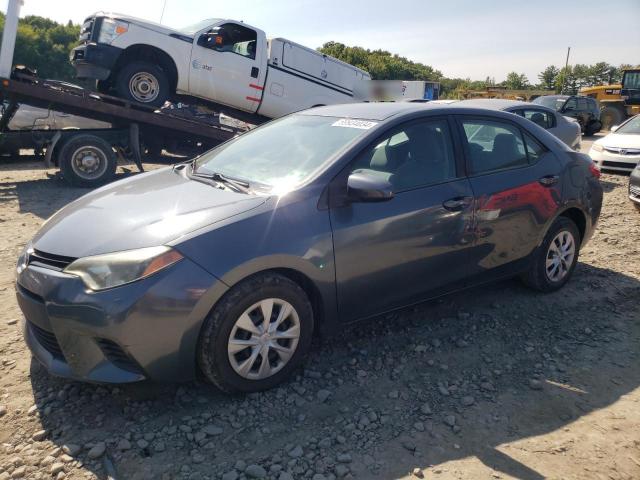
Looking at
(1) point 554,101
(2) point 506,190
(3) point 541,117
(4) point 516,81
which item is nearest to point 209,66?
(3) point 541,117

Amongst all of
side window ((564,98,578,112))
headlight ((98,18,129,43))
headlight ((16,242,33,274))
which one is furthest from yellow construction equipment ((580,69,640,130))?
headlight ((16,242,33,274))

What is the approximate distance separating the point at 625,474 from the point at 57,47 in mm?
60082

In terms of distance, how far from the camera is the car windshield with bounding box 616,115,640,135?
10475mm

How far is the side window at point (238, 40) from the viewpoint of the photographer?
963cm

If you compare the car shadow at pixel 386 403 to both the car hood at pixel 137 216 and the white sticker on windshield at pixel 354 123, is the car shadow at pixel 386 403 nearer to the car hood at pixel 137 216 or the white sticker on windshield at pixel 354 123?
the car hood at pixel 137 216

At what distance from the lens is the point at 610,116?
2148cm

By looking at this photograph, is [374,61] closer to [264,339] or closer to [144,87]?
Result: [144,87]

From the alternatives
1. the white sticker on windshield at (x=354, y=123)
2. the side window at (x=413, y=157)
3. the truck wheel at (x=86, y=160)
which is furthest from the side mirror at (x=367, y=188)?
the truck wheel at (x=86, y=160)

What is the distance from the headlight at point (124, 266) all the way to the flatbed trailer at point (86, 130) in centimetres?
651

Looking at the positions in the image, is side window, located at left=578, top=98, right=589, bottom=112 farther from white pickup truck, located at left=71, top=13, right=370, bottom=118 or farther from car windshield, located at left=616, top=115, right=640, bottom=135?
white pickup truck, located at left=71, top=13, right=370, bottom=118

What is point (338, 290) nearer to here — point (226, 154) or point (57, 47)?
point (226, 154)

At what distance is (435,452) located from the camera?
2453 mm

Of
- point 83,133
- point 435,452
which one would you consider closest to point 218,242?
point 435,452

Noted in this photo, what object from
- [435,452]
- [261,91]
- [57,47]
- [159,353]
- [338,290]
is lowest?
[435,452]
